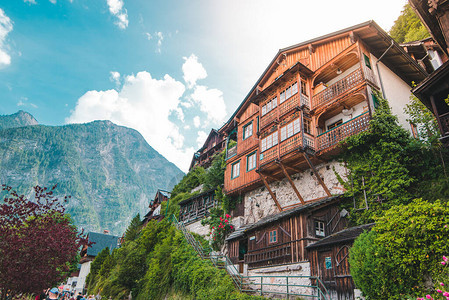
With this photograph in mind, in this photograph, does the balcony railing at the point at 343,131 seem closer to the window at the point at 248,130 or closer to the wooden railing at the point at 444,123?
the wooden railing at the point at 444,123

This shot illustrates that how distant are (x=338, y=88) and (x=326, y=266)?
35.0ft

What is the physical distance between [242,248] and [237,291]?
594 centimetres

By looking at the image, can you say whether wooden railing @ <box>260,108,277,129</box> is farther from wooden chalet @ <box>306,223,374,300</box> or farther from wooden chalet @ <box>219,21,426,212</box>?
wooden chalet @ <box>306,223,374,300</box>

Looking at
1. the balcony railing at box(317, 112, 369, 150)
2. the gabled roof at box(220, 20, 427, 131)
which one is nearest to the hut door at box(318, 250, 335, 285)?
the balcony railing at box(317, 112, 369, 150)

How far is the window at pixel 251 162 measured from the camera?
75.7 feet

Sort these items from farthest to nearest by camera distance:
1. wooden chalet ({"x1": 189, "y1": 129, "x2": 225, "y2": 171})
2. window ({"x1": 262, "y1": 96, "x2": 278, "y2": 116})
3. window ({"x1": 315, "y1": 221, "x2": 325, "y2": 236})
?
wooden chalet ({"x1": 189, "y1": 129, "x2": 225, "y2": 171}) → window ({"x1": 262, "y1": 96, "x2": 278, "y2": 116}) → window ({"x1": 315, "y1": 221, "x2": 325, "y2": 236})

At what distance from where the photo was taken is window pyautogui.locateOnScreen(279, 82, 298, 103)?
19.7 metres

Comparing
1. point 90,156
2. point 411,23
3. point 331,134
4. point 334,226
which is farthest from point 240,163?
point 90,156

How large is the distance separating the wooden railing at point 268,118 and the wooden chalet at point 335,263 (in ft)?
33.6

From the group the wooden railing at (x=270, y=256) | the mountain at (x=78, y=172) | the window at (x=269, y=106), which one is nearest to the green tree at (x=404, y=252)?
the wooden railing at (x=270, y=256)

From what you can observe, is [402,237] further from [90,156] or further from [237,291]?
[90,156]

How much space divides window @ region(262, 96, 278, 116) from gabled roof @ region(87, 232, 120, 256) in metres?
43.2

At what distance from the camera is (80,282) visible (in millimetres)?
50250

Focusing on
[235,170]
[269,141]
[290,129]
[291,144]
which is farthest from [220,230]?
[290,129]
